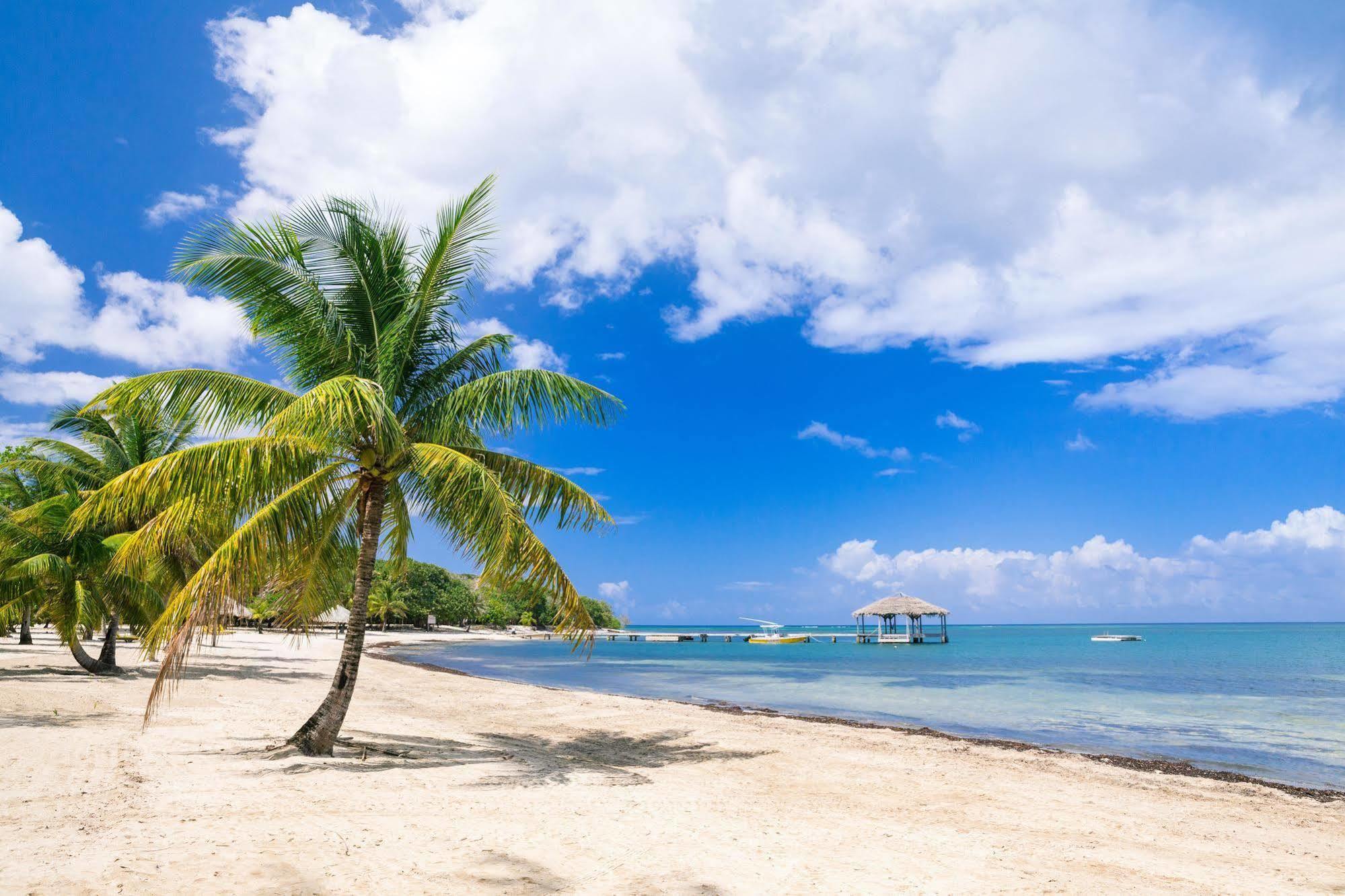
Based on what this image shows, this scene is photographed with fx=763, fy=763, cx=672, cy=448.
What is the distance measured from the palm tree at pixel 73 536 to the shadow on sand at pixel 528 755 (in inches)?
Answer: 303

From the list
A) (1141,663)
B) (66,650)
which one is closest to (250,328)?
(66,650)

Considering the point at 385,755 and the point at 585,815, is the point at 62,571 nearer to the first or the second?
the point at 385,755

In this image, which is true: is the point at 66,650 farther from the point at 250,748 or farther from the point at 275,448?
the point at 275,448

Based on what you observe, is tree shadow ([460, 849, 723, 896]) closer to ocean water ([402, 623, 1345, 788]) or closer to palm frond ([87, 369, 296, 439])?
palm frond ([87, 369, 296, 439])

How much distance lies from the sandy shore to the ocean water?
14.6 feet

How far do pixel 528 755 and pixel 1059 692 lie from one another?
24059 mm

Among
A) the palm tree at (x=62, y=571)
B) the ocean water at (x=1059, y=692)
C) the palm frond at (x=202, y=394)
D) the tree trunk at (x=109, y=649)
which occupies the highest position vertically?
the palm frond at (x=202, y=394)

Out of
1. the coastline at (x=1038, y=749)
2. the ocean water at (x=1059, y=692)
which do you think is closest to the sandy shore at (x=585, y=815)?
the coastline at (x=1038, y=749)

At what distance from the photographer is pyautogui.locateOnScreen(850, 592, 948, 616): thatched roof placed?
61.9m

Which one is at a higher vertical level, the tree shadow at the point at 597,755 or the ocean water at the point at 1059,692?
the tree shadow at the point at 597,755

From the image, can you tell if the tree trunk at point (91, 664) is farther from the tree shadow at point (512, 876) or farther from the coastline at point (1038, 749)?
the tree shadow at point (512, 876)

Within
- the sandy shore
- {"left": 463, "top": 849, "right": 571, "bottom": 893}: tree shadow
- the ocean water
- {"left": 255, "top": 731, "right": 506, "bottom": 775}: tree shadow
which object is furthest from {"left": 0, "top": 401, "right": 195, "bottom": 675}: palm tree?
Answer: the ocean water

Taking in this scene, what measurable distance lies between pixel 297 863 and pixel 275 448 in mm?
4406

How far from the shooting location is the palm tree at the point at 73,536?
1487 cm
